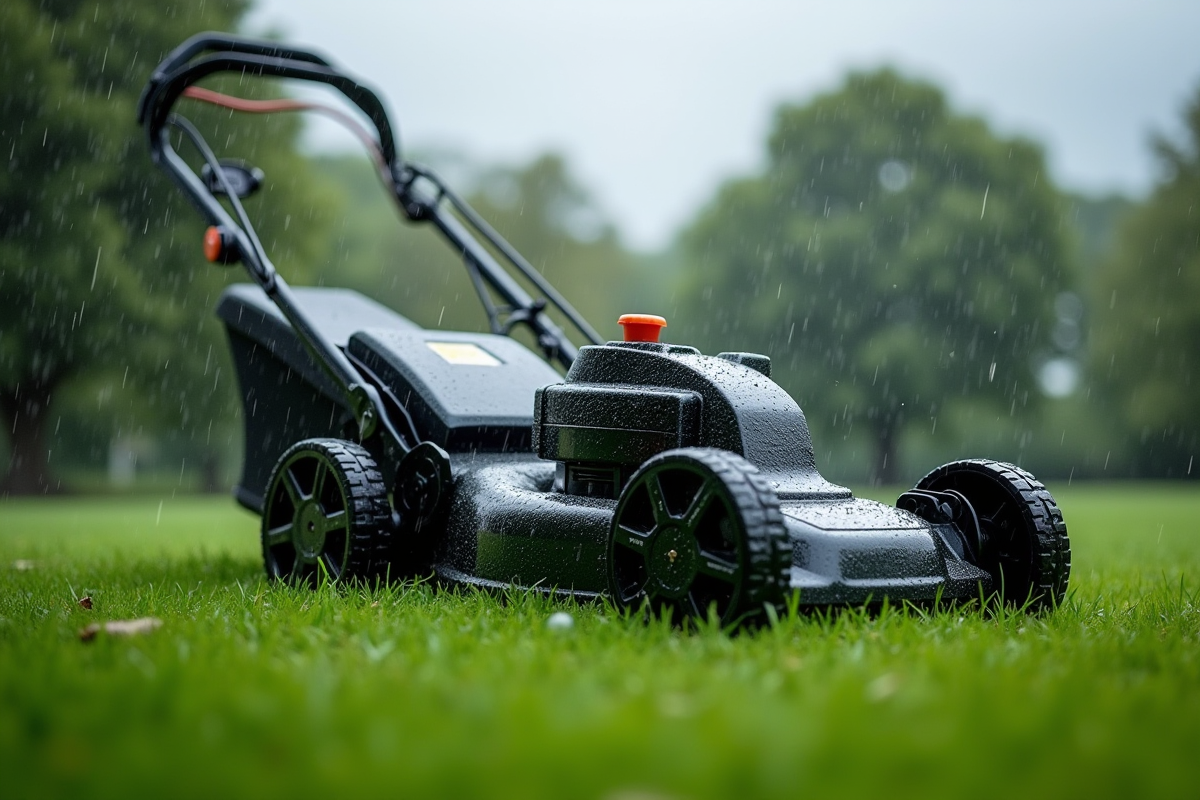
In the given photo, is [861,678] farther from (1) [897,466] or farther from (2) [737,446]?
(1) [897,466]

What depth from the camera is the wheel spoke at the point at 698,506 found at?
9.01 ft

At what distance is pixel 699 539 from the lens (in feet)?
9.41

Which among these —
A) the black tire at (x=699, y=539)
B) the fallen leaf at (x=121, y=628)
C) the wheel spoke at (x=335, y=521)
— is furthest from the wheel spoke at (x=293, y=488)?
the black tire at (x=699, y=539)

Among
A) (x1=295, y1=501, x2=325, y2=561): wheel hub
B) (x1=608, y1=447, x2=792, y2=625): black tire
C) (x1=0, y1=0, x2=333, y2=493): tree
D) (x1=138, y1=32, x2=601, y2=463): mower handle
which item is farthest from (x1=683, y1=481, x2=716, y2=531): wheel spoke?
(x1=0, y1=0, x2=333, y2=493): tree

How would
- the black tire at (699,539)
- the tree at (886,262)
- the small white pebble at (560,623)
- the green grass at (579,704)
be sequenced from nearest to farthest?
the green grass at (579,704) → the black tire at (699,539) → the small white pebble at (560,623) → the tree at (886,262)

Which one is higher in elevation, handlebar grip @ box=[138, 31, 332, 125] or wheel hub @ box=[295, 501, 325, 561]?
handlebar grip @ box=[138, 31, 332, 125]

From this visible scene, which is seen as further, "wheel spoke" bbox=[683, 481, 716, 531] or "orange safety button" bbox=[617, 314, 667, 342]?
"orange safety button" bbox=[617, 314, 667, 342]

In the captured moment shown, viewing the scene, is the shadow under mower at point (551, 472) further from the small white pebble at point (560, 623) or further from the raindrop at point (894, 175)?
the raindrop at point (894, 175)

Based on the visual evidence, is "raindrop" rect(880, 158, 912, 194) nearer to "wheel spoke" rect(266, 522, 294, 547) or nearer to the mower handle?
the mower handle

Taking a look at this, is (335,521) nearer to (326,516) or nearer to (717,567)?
(326,516)

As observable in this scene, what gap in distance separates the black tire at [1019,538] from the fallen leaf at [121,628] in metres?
2.16

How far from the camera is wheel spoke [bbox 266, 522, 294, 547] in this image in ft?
13.2

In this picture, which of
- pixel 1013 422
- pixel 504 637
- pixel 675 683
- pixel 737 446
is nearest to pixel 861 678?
pixel 675 683

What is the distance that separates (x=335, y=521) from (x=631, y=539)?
1.19m
